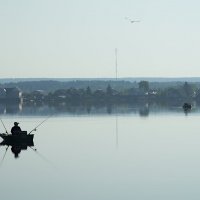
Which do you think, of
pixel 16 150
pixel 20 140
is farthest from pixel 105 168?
pixel 20 140

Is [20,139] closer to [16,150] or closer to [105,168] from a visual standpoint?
[16,150]

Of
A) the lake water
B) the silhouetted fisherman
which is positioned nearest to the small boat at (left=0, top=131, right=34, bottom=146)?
the lake water

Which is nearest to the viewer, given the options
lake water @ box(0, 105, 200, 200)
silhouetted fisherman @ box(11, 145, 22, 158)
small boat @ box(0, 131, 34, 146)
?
lake water @ box(0, 105, 200, 200)

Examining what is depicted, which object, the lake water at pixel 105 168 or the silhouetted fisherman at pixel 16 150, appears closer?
the lake water at pixel 105 168

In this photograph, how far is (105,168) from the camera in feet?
Result: 137

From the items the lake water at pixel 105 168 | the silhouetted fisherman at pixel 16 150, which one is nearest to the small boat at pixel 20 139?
the lake water at pixel 105 168

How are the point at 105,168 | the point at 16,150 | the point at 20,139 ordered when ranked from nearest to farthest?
the point at 105,168, the point at 16,150, the point at 20,139

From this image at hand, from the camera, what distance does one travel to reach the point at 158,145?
56031mm

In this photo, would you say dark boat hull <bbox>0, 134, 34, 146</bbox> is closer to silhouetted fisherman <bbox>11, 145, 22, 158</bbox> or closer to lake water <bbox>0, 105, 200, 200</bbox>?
lake water <bbox>0, 105, 200, 200</bbox>

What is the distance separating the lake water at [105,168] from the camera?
3334 cm

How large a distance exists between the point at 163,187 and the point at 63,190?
15.4ft

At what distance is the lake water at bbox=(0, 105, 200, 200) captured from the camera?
3334 centimetres

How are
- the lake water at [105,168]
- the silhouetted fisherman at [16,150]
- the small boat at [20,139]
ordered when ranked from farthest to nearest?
the small boat at [20,139] → the silhouetted fisherman at [16,150] → the lake water at [105,168]

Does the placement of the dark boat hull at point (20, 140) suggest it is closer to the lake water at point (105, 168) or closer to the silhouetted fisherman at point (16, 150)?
the lake water at point (105, 168)
